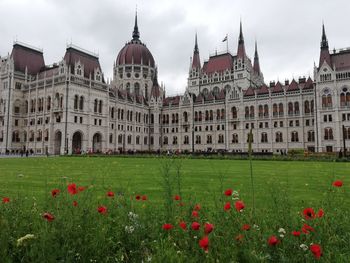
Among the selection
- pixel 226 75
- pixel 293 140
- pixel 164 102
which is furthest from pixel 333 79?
pixel 164 102

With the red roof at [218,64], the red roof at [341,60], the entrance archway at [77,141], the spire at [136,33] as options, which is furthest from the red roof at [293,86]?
the spire at [136,33]

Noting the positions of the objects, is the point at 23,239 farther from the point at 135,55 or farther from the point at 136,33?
the point at 136,33

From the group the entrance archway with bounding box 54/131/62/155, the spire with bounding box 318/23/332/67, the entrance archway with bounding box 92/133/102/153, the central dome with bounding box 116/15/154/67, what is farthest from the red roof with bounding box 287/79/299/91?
the entrance archway with bounding box 54/131/62/155

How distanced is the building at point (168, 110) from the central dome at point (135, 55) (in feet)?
47.7

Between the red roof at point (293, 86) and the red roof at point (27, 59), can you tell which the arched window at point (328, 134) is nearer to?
the red roof at point (293, 86)

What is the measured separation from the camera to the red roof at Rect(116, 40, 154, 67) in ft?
315

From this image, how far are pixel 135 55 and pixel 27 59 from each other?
33232 millimetres

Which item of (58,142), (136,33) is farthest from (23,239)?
(136,33)

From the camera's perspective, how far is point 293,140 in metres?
66.7

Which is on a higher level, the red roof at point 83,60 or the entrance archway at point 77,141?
the red roof at point 83,60

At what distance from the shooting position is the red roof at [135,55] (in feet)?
315

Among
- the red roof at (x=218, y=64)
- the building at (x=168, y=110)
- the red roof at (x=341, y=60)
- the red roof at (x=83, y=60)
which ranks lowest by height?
the building at (x=168, y=110)

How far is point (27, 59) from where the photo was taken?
7425 centimetres

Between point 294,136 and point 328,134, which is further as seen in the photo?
point 294,136
